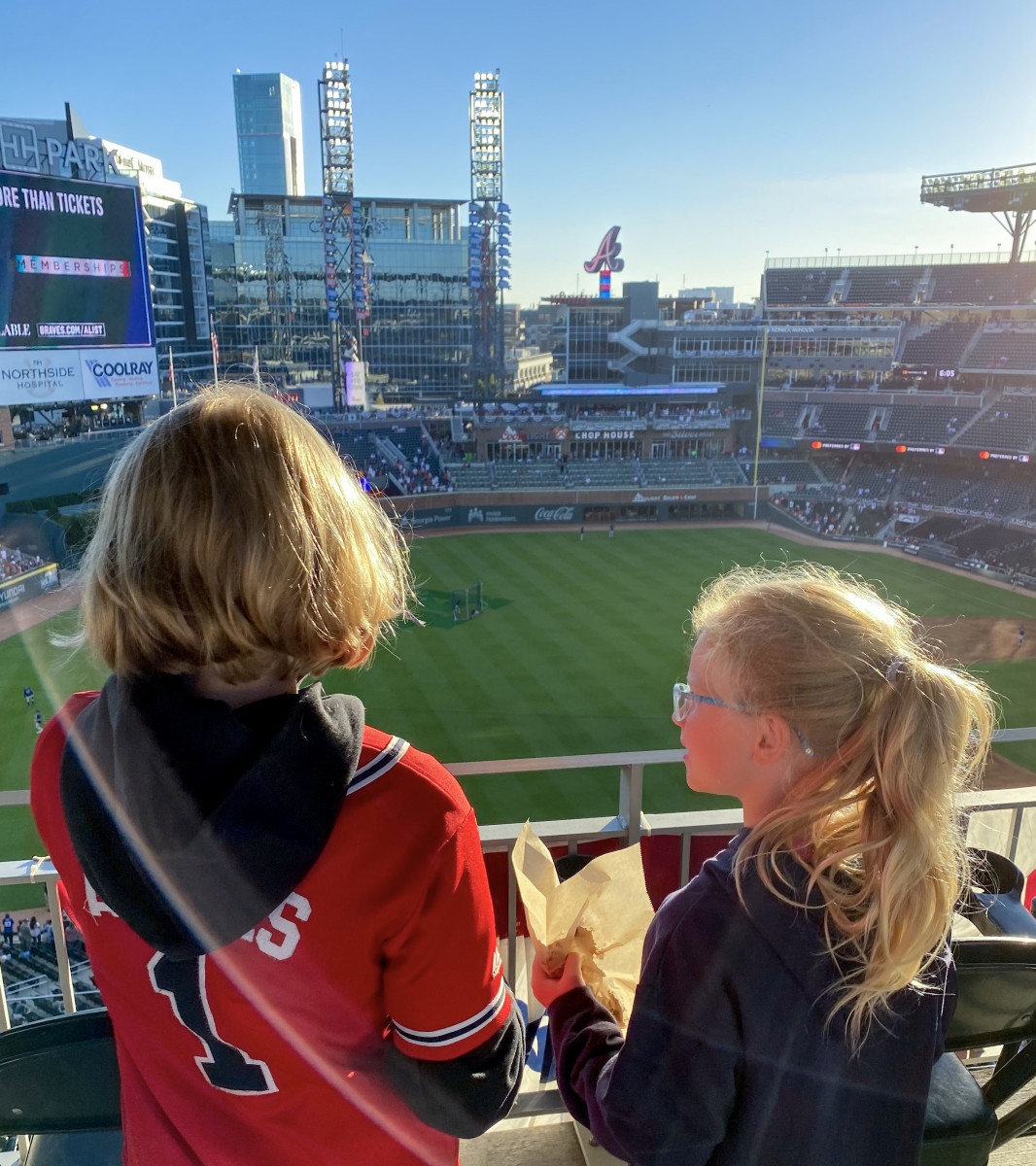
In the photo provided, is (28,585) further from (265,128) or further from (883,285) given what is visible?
(265,128)

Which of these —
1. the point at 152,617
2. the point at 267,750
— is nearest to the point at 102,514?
the point at 152,617

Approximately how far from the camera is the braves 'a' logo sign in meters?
47.3

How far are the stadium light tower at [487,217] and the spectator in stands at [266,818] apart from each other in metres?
45.3

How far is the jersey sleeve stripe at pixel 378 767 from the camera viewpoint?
1.00 m

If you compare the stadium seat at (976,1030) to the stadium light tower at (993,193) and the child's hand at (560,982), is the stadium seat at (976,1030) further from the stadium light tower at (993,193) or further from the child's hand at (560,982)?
the stadium light tower at (993,193)

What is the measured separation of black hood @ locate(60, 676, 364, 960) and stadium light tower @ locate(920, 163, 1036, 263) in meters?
47.1

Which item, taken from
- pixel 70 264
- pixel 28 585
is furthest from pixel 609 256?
pixel 28 585

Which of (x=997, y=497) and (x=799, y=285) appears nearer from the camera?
(x=997, y=497)

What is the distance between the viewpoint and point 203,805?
37.9 inches

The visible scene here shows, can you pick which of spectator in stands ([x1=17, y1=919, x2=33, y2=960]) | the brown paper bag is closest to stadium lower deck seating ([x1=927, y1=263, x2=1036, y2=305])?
spectator in stands ([x1=17, y1=919, x2=33, y2=960])

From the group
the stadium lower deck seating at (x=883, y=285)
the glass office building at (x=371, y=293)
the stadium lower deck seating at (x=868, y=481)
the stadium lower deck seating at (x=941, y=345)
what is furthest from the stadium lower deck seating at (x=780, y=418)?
the glass office building at (x=371, y=293)

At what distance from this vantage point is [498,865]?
212cm

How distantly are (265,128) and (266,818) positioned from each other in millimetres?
169039

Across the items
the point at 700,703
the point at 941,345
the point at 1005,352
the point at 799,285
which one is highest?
the point at 799,285
